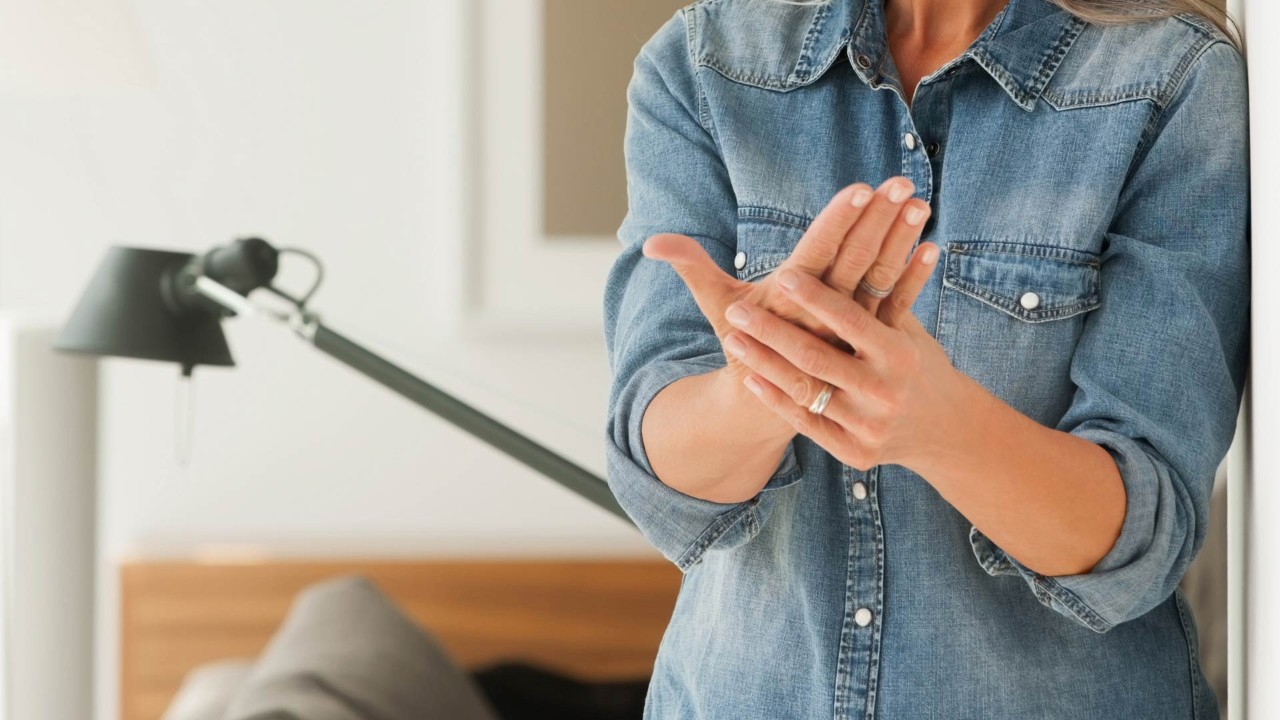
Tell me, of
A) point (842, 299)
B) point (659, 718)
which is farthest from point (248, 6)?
point (842, 299)

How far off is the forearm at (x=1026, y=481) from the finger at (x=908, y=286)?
0.06 metres

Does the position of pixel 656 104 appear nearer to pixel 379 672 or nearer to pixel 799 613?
pixel 799 613

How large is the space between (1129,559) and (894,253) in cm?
26

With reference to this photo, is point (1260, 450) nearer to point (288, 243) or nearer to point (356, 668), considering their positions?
point (356, 668)

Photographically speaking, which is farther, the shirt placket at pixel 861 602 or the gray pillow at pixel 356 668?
the gray pillow at pixel 356 668

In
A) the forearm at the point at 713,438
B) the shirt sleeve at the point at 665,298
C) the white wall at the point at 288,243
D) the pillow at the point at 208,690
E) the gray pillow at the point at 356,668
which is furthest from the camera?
the white wall at the point at 288,243

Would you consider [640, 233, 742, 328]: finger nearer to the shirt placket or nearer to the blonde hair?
the shirt placket

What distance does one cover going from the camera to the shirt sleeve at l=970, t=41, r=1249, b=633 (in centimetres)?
75

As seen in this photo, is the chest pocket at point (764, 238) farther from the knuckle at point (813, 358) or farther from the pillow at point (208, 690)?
the pillow at point (208, 690)

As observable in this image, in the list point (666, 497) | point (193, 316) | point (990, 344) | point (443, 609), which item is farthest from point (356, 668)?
point (990, 344)

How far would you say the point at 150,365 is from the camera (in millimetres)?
2111

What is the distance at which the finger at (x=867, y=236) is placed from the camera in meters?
0.61

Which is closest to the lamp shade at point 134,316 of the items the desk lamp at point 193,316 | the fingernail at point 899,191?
the desk lamp at point 193,316

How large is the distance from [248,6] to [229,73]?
0.11 metres
